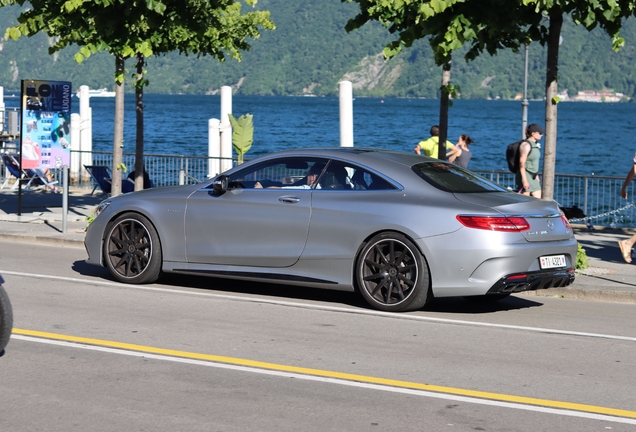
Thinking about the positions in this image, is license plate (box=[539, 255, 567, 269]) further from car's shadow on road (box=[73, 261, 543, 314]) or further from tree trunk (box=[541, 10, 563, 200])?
tree trunk (box=[541, 10, 563, 200])

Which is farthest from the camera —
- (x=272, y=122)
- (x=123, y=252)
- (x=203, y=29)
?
(x=272, y=122)

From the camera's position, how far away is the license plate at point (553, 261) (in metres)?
9.73

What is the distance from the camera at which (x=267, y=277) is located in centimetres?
1043

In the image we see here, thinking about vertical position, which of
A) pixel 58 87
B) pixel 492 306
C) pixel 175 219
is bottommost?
pixel 492 306

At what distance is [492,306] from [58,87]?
10.0 metres

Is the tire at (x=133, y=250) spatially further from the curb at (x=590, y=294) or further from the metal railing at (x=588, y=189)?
the metal railing at (x=588, y=189)

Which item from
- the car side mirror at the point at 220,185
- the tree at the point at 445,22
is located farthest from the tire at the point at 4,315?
the tree at the point at 445,22

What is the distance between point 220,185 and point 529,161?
5868 millimetres

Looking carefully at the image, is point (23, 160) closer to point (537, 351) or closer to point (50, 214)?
point (50, 214)

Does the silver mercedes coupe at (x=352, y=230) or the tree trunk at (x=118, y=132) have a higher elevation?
the tree trunk at (x=118, y=132)

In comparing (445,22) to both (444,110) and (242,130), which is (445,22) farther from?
(242,130)

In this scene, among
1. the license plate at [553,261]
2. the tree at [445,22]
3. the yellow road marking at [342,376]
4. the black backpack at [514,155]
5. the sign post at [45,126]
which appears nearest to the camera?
the yellow road marking at [342,376]

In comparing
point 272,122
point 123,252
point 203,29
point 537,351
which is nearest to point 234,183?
point 123,252

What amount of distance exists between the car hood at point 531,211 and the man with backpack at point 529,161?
15.4ft
